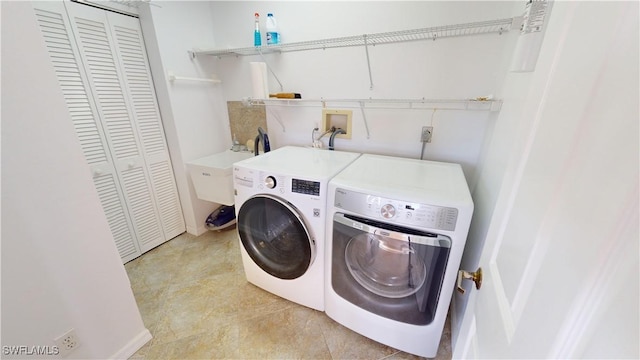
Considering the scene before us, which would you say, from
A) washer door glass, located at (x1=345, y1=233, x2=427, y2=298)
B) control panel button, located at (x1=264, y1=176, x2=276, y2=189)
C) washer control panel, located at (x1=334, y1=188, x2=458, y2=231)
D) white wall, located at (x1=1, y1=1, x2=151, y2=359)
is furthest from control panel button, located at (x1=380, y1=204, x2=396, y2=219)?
white wall, located at (x1=1, y1=1, x2=151, y2=359)

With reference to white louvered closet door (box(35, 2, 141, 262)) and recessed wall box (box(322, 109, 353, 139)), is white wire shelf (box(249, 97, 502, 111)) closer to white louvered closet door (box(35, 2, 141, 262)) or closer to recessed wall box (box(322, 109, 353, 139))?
recessed wall box (box(322, 109, 353, 139))

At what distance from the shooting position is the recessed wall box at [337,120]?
1.93 metres

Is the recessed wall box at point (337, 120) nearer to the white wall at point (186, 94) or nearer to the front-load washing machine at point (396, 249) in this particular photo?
the front-load washing machine at point (396, 249)

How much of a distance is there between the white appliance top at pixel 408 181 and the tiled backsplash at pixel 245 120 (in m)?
1.23

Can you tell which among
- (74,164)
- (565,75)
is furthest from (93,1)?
(565,75)

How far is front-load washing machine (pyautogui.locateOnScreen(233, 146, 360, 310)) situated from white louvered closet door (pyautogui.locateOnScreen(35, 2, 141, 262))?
3.77ft

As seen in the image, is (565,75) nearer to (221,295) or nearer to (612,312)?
(612,312)

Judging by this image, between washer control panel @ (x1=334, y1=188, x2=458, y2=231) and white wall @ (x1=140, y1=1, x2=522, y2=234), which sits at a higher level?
white wall @ (x1=140, y1=1, x2=522, y2=234)

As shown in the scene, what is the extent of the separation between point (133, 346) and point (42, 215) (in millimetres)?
915

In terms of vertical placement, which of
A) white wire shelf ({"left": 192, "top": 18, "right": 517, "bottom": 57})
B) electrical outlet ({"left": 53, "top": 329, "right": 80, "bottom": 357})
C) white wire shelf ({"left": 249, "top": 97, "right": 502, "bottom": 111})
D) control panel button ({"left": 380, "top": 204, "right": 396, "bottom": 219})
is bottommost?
electrical outlet ({"left": 53, "top": 329, "right": 80, "bottom": 357})

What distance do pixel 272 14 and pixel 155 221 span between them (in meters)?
2.12

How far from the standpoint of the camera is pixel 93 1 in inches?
61.4

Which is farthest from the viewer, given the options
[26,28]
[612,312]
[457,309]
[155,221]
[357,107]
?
[155,221]

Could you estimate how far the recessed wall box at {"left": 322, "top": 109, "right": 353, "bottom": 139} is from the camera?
193 centimetres
